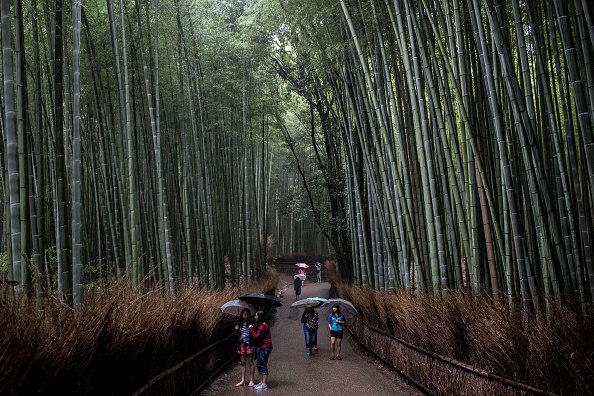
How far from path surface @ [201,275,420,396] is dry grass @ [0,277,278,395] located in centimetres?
117

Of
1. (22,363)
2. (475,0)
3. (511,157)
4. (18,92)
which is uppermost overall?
(475,0)

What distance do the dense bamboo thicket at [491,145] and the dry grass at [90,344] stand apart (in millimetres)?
2243

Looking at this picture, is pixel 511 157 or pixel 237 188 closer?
pixel 511 157

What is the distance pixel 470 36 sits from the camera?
4.20 meters

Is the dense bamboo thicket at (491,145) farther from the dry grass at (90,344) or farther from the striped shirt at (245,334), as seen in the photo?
the dry grass at (90,344)

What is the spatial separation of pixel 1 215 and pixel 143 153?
3.83 m

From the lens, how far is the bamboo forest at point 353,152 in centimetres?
304

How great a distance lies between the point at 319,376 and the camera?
5445mm

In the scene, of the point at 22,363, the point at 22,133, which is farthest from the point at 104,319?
the point at 22,133

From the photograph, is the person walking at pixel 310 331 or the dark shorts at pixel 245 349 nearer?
the dark shorts at pixel 245 349

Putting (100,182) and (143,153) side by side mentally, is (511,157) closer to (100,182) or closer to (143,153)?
(143,153)

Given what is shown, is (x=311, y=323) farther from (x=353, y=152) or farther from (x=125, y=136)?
(x=125, y=136)

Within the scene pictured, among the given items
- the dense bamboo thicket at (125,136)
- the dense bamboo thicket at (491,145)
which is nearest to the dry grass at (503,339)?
the dense bamboo thicket at (491,145)

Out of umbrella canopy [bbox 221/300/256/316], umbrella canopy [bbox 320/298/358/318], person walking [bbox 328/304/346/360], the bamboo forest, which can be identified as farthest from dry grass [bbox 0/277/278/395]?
umbrella canopy [bbox 320/298/358/318]
